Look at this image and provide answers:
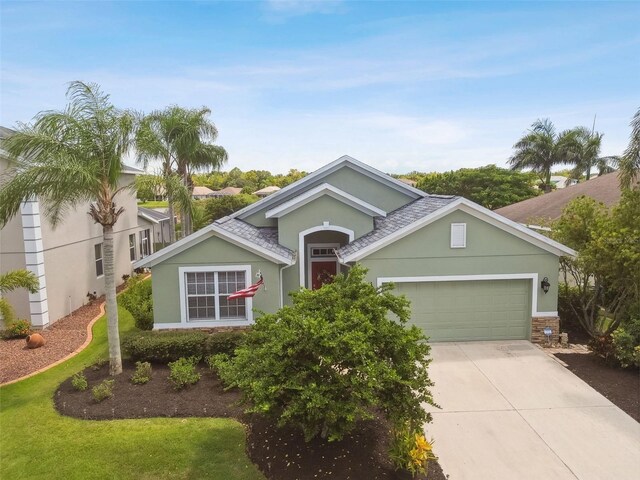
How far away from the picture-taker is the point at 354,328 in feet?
22.1

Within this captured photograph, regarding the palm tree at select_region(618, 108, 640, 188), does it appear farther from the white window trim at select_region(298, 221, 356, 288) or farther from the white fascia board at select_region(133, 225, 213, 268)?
the white fascia board at select_region(133, 225, 213, 268)

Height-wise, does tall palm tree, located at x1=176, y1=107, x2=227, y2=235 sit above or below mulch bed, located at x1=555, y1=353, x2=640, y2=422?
above

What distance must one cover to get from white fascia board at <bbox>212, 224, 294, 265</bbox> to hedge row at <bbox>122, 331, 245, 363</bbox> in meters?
2.59

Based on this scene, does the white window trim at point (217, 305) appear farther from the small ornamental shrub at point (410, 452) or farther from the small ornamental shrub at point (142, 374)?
the small ornamental shrub at point (410, 452)

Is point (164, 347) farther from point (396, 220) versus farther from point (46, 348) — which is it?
point (396, 220)

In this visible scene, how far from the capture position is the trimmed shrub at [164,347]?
11.1 metres

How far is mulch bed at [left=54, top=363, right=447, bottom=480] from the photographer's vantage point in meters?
6.75

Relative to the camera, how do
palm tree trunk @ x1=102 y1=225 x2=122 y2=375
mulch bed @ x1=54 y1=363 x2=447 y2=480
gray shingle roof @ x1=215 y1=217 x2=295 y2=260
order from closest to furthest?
1. mulch bed @ x1=54 y1=363 x2=447 y2=480
2. palm tree trunk @ x1=102 y1=225 x2=122 y2=375
3. gray shingle roof @ x1=215 y1=217 x2=295 y2=260

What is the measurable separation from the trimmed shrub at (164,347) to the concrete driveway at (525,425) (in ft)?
20.8

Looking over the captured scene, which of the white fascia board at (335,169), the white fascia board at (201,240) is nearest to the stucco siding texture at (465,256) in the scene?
the white fascia board at (201,240)

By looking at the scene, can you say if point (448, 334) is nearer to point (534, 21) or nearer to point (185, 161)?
point (534, 21)

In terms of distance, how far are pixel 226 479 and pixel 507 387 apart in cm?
698

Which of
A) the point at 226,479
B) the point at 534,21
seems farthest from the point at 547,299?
the point at 226,479

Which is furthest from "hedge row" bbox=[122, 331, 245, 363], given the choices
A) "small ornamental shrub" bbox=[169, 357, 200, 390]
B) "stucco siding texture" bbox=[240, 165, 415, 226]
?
"stucco siding texture" bbox=[240, 165, 415, 226]
